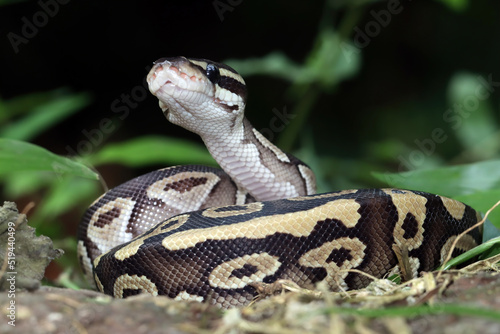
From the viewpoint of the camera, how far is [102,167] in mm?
7812

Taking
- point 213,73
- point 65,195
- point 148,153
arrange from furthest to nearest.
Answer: point 65,195, point 148,153, point 213,73

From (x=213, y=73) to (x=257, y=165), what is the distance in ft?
2.55

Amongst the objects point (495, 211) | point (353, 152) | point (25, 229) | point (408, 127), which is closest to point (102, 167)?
point (353, 152)

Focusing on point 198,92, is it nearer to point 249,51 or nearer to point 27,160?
point 27,160

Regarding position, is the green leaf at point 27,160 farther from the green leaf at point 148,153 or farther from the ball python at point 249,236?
the green leaf at point 148,153

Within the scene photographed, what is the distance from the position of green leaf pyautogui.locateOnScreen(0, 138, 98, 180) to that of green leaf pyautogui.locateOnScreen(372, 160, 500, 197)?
2.09m

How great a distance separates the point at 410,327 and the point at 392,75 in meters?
7.26

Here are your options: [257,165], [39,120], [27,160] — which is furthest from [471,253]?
[39,120]

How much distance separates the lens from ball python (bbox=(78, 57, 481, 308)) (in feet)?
8.28

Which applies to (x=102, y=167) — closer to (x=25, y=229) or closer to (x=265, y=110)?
(x=265, y=110)

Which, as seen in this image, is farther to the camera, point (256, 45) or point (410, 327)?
point (256, 45)

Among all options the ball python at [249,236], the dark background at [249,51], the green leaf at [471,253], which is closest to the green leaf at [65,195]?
the ball python at [249,236]

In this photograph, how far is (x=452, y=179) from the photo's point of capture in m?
3.69

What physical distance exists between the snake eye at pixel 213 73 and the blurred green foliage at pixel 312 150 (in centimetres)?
99
